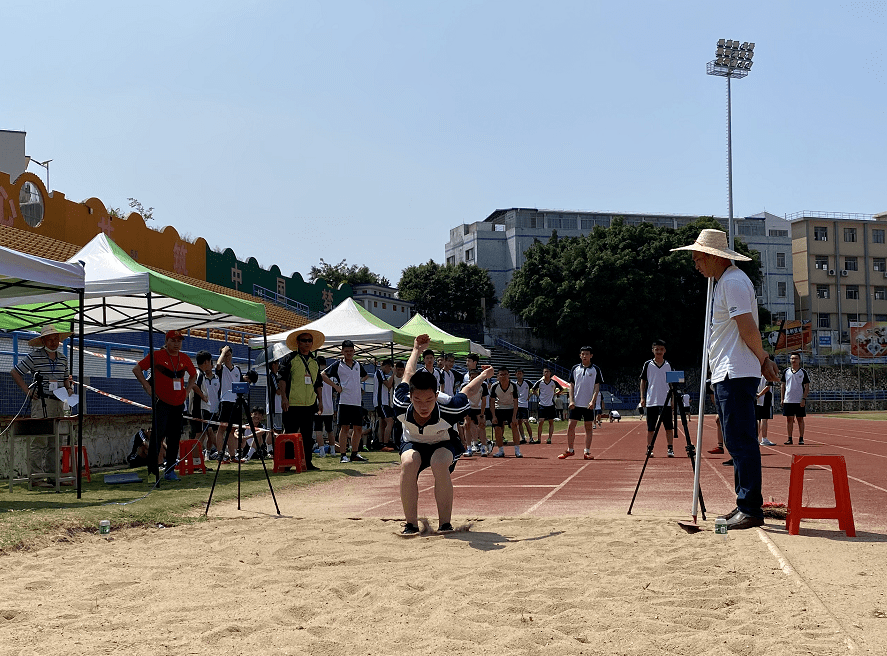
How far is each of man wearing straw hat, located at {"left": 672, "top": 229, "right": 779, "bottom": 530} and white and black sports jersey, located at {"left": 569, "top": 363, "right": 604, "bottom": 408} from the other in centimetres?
770

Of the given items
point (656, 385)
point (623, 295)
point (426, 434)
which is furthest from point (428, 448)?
point (623, 295)

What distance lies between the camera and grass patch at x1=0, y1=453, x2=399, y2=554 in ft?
21.7

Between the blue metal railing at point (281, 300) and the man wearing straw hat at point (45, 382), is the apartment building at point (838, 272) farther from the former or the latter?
the man wearing straw hat at point (45, 382)

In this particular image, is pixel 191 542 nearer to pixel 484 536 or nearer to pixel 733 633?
pixel 484 536

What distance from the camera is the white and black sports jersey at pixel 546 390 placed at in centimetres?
1800

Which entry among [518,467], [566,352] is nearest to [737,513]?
[518,467]

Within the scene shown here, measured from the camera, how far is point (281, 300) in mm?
48312

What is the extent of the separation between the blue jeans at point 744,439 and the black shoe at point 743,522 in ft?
0.09

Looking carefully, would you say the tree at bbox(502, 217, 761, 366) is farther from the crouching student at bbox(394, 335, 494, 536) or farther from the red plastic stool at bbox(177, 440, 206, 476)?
the crouching student at bbox(394, 335, 494, 536)

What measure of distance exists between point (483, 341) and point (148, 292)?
5160cm

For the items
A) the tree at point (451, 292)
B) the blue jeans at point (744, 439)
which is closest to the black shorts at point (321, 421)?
the blue jeans at point (744, 439)

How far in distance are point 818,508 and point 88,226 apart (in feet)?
98.9

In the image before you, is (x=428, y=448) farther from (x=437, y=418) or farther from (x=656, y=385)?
(x=656, y=385)

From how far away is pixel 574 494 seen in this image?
29.1 feet
